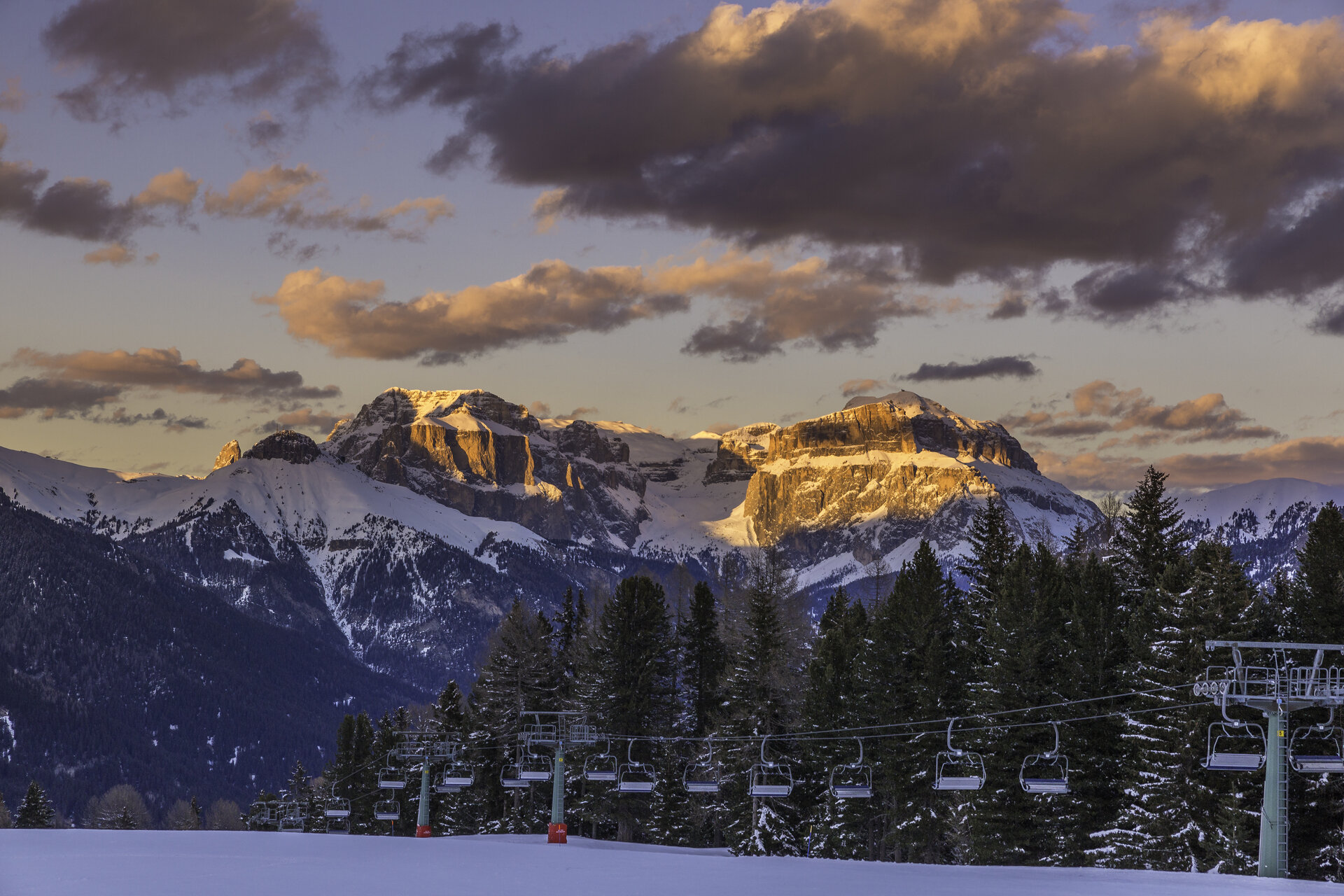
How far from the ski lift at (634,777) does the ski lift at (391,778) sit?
18.0m

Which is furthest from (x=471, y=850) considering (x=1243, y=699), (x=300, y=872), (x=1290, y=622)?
(x=1290, y=622)

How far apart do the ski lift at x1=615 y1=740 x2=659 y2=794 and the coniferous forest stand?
4.03ft

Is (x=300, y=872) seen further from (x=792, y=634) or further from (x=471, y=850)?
(x=792, y=634)

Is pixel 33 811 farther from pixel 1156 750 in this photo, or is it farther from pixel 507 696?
pixel 1156 750

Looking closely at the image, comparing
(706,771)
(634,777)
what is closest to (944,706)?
(706,771)

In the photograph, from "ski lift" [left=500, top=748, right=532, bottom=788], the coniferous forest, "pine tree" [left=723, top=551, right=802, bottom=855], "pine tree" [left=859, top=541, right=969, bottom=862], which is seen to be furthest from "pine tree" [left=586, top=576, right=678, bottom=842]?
"pine tree" [left=859, top=541, right=969, bottom=862]

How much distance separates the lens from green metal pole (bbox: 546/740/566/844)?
74.9 metres

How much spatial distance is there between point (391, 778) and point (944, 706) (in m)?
54.8

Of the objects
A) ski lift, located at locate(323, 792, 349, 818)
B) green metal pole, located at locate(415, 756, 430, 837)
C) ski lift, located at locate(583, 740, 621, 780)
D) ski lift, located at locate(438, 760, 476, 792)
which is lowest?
ski lift, located at locate(323, 792, 349, 818)

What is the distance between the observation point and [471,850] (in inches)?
2141

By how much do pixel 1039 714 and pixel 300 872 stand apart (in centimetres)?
4124

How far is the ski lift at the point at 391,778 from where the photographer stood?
106m

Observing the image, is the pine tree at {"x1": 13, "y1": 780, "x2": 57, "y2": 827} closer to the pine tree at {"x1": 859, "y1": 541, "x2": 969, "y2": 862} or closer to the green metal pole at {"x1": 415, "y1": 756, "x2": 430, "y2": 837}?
the green metal pole at {"x1": 415, "y1": 756, "x2": 430, "y2": 837}

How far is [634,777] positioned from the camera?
329 feet
